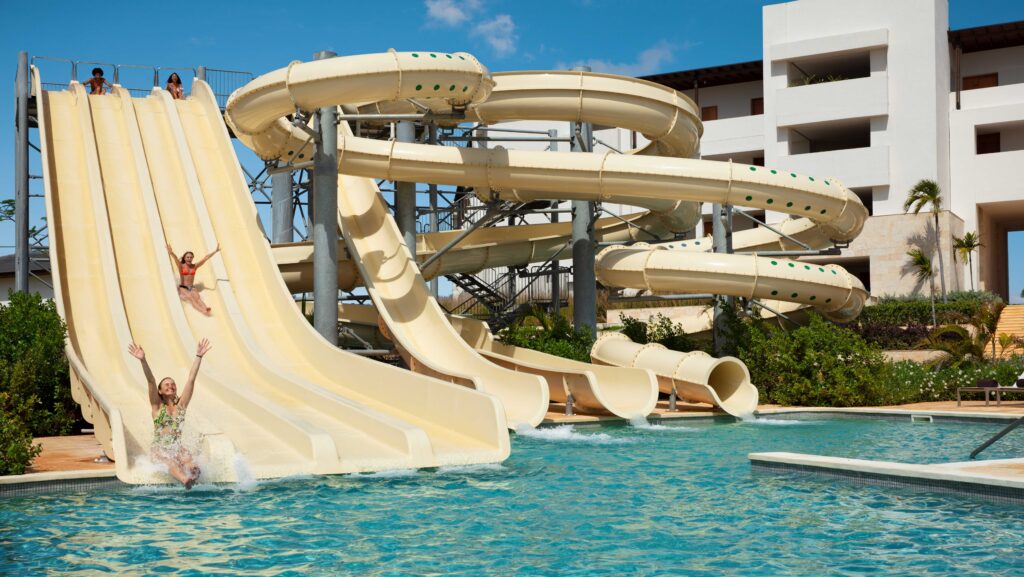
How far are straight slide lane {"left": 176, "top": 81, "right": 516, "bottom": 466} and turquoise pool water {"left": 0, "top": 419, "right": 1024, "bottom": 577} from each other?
63cm

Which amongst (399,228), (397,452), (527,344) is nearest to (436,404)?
(397,452)

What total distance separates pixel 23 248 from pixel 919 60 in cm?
3129

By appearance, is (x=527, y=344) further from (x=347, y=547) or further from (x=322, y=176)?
(x=347, y=547)

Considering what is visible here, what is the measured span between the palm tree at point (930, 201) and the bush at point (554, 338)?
64.4 ft

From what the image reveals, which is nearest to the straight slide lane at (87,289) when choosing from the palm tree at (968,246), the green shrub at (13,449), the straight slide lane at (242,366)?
the green shrub at (13,449)

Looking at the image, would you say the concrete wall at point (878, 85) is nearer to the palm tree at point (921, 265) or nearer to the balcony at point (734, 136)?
the balcony at point (734, 136)

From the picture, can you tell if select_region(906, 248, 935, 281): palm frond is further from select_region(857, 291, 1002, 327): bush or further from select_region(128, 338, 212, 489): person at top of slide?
select_region(128, 338, 212, 489): person at top of slide

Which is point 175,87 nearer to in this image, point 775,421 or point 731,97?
point 775,421

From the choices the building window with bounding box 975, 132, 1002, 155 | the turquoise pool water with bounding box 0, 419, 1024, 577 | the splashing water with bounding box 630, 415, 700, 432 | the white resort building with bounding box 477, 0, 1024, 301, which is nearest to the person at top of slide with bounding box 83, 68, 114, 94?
the splashing water with bounding box 630, 415, 700, 432

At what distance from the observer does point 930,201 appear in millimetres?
36375

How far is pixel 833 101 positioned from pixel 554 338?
2331cm

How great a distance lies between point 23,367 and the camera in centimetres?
1261

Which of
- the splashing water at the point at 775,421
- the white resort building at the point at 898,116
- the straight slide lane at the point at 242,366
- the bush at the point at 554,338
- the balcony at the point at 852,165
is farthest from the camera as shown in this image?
the balcony at the point at 852,165

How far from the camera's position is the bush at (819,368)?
59.7 ft
